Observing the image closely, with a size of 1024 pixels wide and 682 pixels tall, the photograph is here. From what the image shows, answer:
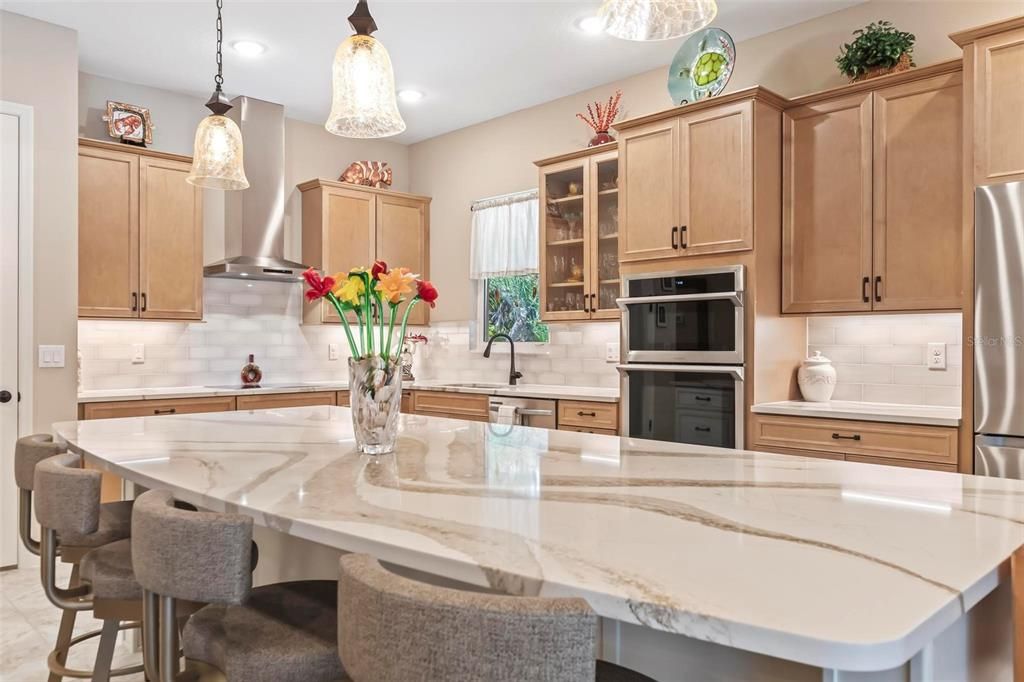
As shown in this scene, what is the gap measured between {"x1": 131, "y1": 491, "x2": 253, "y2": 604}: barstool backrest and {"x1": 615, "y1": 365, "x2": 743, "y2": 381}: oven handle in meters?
2.76

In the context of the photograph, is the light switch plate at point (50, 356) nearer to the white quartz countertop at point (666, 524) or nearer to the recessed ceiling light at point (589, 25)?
the white quartz countertop at point (666, 524)

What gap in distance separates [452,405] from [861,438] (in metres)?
2.60

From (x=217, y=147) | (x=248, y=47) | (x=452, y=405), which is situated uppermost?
(x=248, y=47)

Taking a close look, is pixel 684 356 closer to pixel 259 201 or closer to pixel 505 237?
pixel 505 237

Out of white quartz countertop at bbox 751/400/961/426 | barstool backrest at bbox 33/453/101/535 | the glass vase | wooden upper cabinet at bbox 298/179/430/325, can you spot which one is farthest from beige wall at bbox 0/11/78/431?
white quartz countertop at bbox 751/400/961/426

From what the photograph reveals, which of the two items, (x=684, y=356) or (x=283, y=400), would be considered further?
(x=283, y=400)

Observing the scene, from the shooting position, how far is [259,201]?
16.5 feet

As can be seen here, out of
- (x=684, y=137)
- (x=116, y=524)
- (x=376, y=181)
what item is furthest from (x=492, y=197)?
(x=116, y=524)

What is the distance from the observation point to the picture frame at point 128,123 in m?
4.42

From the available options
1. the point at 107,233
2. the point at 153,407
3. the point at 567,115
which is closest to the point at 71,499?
the point at 153,407

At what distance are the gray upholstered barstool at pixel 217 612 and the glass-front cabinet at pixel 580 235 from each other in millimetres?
3202

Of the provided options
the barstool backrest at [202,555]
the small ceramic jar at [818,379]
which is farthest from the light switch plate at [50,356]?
the small ceramic jar at [818,379]

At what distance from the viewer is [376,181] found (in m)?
5.62

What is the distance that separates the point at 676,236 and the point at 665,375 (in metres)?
0.73
